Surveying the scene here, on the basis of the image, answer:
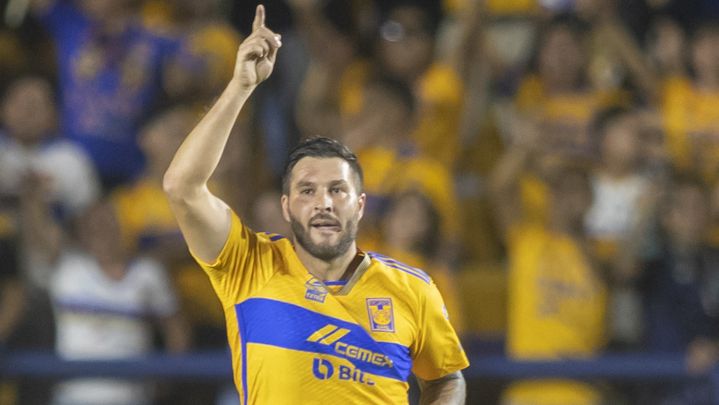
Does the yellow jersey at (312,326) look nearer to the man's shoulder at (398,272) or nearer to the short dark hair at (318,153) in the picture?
the man's shoulder at (398,272)

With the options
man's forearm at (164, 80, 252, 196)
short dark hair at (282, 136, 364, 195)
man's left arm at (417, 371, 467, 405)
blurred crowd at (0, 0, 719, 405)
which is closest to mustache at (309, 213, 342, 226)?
short dark hair at (282, 136, 364, 195)

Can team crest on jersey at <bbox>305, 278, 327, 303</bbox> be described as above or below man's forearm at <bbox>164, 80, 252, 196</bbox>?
below

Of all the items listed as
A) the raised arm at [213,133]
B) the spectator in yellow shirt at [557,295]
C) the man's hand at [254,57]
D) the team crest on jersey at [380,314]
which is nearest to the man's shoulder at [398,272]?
the team crest on jersey at [380,314]

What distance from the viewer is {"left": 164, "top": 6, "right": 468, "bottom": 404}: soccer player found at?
12.2 feet

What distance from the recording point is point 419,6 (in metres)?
7.59

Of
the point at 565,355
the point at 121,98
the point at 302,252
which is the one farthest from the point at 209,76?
the point at 302,252

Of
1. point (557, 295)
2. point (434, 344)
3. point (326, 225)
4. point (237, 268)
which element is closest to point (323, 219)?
point (326, 225)

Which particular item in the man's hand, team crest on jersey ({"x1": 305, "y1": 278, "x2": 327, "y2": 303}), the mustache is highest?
the man's hand

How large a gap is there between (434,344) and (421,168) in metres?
3.01

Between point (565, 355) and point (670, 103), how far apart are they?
165cm

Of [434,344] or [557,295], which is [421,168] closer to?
[557,295]

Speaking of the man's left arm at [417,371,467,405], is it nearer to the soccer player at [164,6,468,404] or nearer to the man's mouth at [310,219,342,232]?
the soccer player at [164,6,468,404]

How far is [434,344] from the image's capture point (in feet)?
13.6

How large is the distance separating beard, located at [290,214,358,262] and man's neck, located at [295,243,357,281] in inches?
1.3
